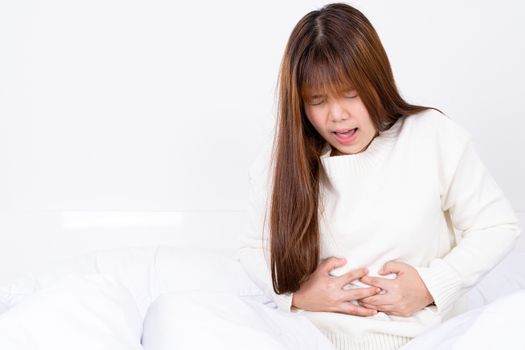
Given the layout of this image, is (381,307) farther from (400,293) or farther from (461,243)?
(461,243)

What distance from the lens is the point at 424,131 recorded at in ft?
4.81

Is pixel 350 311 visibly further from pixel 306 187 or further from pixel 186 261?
pixel 186 261

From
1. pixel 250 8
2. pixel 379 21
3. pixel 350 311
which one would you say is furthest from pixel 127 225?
pixel 350 311

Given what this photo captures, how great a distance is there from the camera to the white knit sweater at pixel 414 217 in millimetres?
1406

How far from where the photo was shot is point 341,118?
1.39 m

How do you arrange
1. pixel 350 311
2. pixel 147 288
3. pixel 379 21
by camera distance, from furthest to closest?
1. pixel 379 21
2. pixel 147 288
3. pixel 350 311

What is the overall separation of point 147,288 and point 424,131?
0.75m

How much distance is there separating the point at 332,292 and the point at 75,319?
0.51 metres

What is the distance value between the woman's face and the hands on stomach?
8.5 inches

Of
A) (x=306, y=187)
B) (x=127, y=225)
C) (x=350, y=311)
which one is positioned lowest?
(x=127, y=225)

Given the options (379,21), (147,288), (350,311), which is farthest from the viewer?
(379,21)

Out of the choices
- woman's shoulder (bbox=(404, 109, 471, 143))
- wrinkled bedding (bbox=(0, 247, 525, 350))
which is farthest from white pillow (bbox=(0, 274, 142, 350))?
woman's shoulder (bbox=(404, 109, 471, 143))

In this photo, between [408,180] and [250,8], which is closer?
[408,180]

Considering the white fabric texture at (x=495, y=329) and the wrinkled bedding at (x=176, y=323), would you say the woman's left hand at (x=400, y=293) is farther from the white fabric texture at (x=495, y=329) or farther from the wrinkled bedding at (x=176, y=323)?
the white fabric texture at (x=495, y=329)
